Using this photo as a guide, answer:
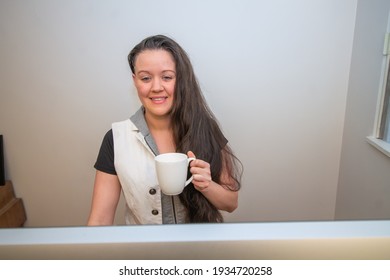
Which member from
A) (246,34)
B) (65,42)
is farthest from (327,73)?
(65,42)

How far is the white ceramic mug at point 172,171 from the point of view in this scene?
0.52 meters

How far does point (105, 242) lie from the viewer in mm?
250

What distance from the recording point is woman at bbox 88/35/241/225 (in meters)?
0.75

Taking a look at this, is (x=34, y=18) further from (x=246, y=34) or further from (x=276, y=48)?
(x=276, y=48)

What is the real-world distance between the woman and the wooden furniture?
0.76m

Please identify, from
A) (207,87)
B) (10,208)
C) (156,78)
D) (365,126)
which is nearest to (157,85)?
(156,78)

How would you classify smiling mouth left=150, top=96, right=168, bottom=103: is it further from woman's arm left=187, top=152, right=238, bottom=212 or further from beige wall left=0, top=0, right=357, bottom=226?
beige wall left=0, top=0, right=357, bottom=226

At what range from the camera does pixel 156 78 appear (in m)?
0.75

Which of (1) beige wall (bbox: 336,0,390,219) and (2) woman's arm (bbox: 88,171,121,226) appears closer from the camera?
(2) woman's arm (bbox: 88,171,121,226)

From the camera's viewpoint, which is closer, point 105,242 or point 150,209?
point 105,242

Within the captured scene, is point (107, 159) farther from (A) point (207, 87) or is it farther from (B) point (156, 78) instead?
(A) point (207, 87)

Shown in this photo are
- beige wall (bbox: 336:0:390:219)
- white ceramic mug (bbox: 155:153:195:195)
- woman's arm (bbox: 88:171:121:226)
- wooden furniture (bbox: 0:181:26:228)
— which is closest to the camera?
white ceramic mug (bbox: 155:153:195:195)

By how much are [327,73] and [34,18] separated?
118 centimetres

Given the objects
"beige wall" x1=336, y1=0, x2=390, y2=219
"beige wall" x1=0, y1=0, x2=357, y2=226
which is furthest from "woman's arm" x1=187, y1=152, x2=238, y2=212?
"beige wall" x1=336, y1=0, x2=390, y2=219
